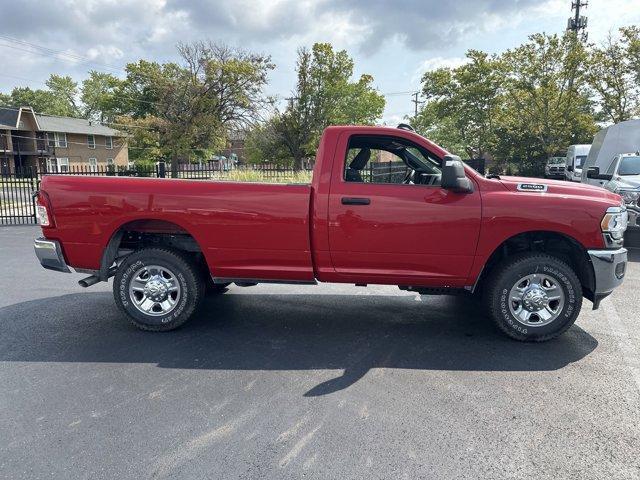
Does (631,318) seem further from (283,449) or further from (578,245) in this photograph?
(283,449)

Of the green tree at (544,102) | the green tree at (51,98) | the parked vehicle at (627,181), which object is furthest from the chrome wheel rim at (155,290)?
the green tree at (51,98)

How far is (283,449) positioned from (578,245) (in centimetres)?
346

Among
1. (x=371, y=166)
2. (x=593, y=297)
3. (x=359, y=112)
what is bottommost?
(x=593, y=297)

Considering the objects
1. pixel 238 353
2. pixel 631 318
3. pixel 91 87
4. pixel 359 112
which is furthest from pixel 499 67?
pixel 91 87

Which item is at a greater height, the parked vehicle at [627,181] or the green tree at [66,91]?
the green tree at [66,91]

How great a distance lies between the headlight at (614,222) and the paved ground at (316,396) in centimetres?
108

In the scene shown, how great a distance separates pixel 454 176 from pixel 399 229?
2.33 feet

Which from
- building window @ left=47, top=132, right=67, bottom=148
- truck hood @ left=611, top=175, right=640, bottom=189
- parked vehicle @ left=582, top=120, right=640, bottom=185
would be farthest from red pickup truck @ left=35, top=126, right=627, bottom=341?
building window @ left=47, top=132, right=67, bottom=148

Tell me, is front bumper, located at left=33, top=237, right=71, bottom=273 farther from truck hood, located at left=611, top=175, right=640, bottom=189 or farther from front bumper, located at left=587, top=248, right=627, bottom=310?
truck hood, located at left=611, top=175, right=640, bottom=189

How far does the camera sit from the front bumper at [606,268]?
4.49 meters

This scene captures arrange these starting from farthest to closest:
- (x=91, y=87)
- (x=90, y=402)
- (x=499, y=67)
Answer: (x=91, y=87)
(x=499, y=67)
(x=90, y=402)

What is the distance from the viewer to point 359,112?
36.6 meters

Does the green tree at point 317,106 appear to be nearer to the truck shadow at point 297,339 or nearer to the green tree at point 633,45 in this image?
the green tree at point 633,45

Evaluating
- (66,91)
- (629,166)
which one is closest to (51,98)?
(66,91)
